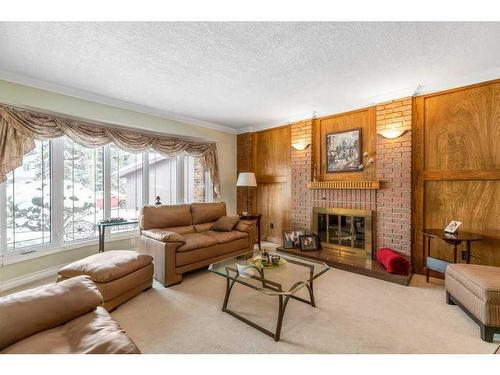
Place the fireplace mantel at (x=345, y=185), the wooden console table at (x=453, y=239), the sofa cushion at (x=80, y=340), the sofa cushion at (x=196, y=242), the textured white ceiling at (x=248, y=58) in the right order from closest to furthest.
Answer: the sofa cushion at (x=80, y=340), the textured white ceiling at (x=248, y=58), the wooden console table at (x=453, y=239), the sofa cushion at (x=196, y=242), the fireplace mantel at (x=345, y=185)

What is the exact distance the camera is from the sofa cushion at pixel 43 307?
1.16 metres

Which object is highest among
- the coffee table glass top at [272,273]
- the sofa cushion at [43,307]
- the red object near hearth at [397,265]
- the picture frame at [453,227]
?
the picture frame at [453,227]

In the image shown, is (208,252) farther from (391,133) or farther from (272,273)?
(391,133)

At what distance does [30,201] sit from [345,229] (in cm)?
446

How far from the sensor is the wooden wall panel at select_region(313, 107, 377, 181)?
3609mm

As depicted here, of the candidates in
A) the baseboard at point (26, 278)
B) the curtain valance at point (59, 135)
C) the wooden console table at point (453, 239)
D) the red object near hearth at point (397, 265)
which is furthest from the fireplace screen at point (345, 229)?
the baseboard at point (26, 278)

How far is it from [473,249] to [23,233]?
5.53 meters

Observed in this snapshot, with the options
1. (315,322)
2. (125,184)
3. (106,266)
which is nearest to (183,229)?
(125,184)

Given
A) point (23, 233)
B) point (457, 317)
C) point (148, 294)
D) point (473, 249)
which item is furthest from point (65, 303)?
point (473, 249)

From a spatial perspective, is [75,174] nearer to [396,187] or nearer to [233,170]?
[233,170]

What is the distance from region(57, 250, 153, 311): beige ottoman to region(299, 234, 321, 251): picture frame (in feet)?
7.82

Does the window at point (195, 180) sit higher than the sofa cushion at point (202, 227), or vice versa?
the window at point (195, 180)

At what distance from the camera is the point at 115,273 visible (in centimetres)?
225

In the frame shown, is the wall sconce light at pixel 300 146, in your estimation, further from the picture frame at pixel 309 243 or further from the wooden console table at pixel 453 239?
the wooden console table at pixel 453 239
